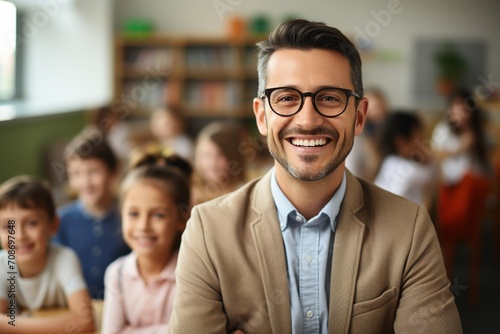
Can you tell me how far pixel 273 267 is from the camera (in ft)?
4.31

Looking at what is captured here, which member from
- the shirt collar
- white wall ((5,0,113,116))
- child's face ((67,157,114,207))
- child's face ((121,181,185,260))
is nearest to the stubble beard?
the shirt collar

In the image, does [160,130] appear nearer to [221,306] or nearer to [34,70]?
[34,70]

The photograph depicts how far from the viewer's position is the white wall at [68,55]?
6.33 metres

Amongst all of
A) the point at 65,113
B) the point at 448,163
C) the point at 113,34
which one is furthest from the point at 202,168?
the point at 113,34

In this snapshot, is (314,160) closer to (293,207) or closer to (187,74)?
(293,207)

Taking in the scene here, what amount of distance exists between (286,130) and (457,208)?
9.76 ft

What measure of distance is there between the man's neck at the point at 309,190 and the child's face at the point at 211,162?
1.61m

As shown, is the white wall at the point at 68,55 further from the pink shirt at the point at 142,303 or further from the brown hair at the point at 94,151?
the pink shirt at the point at 142,303

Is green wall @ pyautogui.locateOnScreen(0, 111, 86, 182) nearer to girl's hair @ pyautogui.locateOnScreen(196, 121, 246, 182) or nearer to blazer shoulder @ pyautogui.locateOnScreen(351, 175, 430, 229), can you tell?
girl's hair @ pyautogui.locateOnScreen(196, 121, 246, 182)

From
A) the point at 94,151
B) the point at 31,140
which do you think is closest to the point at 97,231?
the point at 94,151

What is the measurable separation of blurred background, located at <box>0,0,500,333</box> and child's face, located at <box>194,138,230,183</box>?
2.88 m

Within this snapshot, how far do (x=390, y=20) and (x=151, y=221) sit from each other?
6.62 metres

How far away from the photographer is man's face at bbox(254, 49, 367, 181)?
4.02ft

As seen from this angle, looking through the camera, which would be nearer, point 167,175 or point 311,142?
point 311,142
